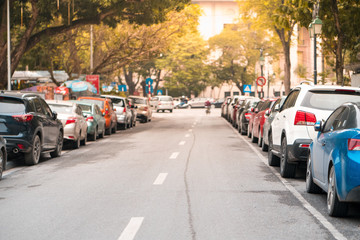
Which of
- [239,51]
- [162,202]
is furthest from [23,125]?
[239,51]

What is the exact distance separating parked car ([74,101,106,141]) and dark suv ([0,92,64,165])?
7167 millimetres

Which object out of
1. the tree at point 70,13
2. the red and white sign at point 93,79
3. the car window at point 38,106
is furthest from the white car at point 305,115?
the red and white sign at point 93,79

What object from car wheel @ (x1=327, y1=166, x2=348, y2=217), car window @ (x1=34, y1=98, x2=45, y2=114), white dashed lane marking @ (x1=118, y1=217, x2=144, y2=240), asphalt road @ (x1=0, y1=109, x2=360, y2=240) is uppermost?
car window @ (x1=34, y1=98, x2=45, y2=114)

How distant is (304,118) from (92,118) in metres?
12.4

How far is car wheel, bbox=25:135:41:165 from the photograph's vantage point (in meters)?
14.8

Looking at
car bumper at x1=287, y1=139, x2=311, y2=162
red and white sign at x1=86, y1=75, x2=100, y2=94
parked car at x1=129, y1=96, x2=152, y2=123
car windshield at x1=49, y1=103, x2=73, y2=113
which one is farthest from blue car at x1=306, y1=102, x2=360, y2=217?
red and white sign at x1=86, y1=75, x2=100, y2=94

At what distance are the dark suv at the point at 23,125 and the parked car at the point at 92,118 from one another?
7.17 meters

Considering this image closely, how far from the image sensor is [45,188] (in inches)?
434

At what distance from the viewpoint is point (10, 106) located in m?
14.5

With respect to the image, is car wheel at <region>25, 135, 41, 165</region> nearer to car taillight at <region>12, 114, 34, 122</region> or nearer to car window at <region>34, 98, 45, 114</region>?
car taillight at <region>12, 114, 34, 122</region>

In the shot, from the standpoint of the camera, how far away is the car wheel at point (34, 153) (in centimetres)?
1480

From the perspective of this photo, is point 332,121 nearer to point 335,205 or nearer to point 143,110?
Result: point 335,205

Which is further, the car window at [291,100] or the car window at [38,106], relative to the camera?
the car window at [38,106]

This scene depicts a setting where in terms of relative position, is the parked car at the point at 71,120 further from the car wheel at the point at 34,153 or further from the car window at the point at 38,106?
the car wheel at the point at 34,153
